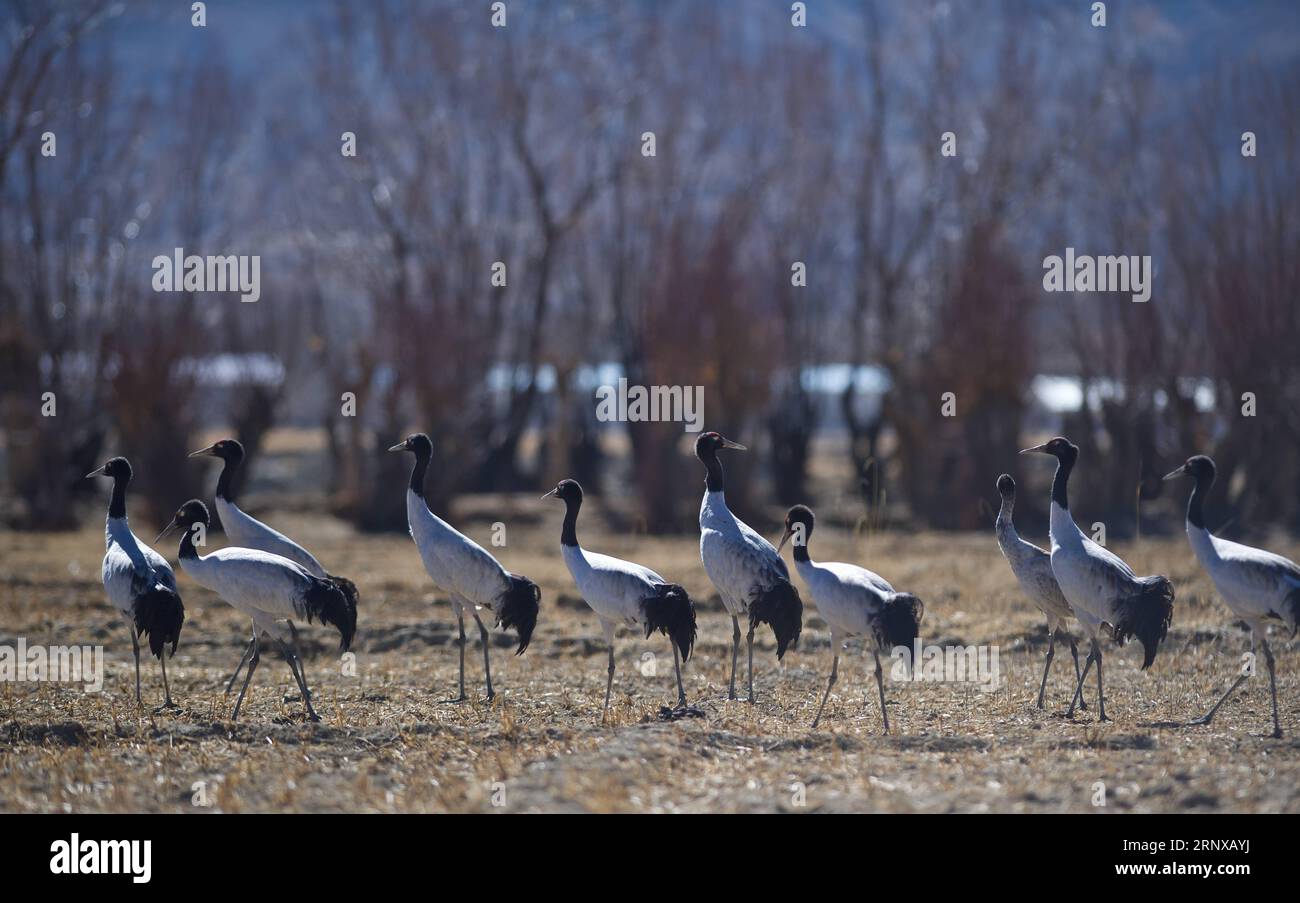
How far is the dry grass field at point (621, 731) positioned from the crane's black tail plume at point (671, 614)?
493 mm

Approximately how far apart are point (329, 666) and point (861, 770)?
5195mm

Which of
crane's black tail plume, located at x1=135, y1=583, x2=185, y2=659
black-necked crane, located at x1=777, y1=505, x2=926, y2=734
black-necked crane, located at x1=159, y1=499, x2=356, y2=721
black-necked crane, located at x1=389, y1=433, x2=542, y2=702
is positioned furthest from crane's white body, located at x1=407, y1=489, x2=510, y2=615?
black-necked crane, located at x1=777, y1=505, x2=926, y2=734

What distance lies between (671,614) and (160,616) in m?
3.26

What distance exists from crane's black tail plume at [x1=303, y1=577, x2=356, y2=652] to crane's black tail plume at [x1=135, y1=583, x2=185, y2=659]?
32.7 inches

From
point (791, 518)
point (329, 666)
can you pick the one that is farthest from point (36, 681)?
point (791, 518)

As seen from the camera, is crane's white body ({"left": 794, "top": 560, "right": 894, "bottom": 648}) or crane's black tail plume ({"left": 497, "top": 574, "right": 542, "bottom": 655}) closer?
crane's white body ({"left": 794, "top": 560, "right": 894, "bottom": 648})

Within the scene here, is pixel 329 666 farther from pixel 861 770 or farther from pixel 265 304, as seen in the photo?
pixel 265 304

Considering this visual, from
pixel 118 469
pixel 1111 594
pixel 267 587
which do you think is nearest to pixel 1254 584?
pixel 1111 594

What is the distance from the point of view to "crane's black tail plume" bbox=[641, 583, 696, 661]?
8.74 m

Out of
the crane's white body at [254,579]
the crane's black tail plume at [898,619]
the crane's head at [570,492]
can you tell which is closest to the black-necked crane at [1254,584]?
the crane's black tail plume at [898,619]

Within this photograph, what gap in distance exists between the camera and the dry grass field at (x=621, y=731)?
263 inches

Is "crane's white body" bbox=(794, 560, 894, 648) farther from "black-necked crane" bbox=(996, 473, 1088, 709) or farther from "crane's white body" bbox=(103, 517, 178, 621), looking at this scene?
"crane's white body" bbox=(103, 517, 178, 621)

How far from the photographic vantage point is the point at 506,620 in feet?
31.4

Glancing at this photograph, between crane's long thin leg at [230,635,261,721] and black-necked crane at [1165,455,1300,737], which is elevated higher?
black-necked crane at [1165,455,1300,737]
